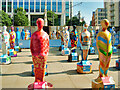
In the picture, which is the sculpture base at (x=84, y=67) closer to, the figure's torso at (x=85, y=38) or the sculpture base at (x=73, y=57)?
the figure's torso at (x=85, y=38)

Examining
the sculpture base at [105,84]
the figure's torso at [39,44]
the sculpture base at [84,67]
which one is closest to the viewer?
the figure's torso at [39,44]

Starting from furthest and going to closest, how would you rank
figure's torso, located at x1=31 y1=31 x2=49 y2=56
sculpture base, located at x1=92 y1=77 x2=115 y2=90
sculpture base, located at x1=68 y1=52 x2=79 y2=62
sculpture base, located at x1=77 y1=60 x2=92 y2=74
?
sculpture base, located at x1=68 y1=52 x2=79 y2=62, sculpture base, located at x1=77 y1=60 x2=92 y2=74, sculpture base, located at x1=92 y1=77 x2=115 y2=90, figure's torso, located at x1=31 y1=31 x2=49 y2=56

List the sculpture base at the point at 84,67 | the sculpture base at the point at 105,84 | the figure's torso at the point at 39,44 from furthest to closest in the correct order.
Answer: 1. the sculpture base at the point at 84,67
2. the sculpture base at the point at 105,84
3. the figure's torso at the point at 39,44

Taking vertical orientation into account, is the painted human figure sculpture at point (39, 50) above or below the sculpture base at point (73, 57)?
above

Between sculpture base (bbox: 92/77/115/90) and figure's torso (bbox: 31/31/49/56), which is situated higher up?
figure's torso (bbox: 31/31/49/56)

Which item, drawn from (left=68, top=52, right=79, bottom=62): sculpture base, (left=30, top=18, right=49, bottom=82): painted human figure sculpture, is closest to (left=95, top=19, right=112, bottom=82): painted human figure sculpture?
(left=30, top=18, right=49, bottom=82): painted human figure sculpture

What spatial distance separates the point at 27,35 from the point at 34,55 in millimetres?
13462

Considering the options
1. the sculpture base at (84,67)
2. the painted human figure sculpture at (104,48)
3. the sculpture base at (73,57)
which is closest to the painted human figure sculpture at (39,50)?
the painted human figure sculpture at (104,48)

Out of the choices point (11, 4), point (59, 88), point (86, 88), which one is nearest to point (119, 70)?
point (86, 88)

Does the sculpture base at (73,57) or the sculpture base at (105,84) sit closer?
the sculpture base at (105,84)

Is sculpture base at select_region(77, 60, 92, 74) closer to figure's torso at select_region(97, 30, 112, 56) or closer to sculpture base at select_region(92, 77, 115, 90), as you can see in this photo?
sculpture base at select_region(92, 77, 115, 90)

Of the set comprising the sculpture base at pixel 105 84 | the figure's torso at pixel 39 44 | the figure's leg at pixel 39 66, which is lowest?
the sculpture base at pixel 105 84

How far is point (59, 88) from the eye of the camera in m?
4.50

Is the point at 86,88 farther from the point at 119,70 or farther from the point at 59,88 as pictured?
the point at 119,70
